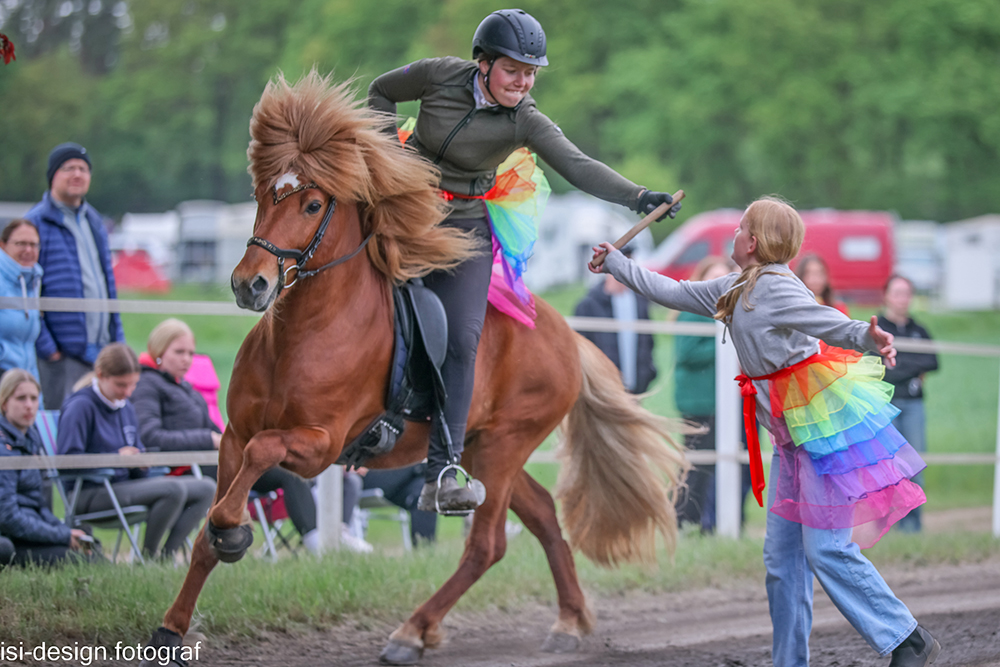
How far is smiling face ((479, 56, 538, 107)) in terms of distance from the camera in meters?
4.29

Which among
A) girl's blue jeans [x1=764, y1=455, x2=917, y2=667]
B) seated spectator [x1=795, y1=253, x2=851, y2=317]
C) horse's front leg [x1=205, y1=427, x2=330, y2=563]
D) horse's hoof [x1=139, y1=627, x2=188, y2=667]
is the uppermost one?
seated spectator [x1=795, y1=253, x2=851, y2=317]

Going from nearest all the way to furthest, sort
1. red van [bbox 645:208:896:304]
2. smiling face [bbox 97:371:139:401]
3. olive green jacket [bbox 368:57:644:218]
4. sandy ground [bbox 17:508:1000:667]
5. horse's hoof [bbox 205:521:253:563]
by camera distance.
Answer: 1. horse's hoof [bbox 205:521:253:563]
2. olive green jacket [bbox 368:57:644:218]
3. sandy ground [bbox 17:508:1000:667]
4. smiling face [bbox 97:371:139:401]
5. red van [bbox 645:208:896:304]

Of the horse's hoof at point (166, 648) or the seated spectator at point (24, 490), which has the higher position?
the seated spectator at point (24, 490)

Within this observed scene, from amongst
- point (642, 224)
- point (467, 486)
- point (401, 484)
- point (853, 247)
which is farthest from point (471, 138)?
point (853, 247)

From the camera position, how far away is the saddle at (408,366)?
171 inches

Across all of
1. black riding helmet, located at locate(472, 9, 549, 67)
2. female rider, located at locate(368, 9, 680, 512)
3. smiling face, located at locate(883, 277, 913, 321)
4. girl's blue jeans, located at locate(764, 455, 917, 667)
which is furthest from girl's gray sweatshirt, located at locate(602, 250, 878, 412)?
smiling face, located at locate(883, 277, 913, 321)

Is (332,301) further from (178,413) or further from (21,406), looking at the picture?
(178,413)

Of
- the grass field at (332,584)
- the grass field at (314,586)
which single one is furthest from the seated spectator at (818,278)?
the grass field at (314,586)

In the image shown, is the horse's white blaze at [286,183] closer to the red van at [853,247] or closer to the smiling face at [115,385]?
the smiling face at [115,385]

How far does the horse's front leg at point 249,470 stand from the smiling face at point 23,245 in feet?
8.65

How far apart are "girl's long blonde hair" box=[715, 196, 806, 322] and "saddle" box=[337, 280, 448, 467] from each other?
127 centimetres

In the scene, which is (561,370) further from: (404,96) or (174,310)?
(174,310)

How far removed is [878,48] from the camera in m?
25.3

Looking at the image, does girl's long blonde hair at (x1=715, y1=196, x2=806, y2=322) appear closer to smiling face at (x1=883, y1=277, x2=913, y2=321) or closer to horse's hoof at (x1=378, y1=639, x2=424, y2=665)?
horse's hoof at (x1=378, y1=639, x2=424, y2=665)
